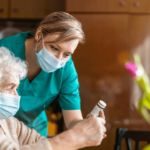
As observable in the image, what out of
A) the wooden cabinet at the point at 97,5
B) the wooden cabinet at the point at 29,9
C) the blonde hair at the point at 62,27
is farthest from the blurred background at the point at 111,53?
the blonde hair at the point at 62,27

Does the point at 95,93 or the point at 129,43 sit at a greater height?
the point at 129,43

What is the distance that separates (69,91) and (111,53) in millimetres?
1072

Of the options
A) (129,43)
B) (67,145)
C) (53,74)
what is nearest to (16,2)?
(129,43)

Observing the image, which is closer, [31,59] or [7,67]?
[7,67]

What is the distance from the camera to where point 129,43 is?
6.58ft

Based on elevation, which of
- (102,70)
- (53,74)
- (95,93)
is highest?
(53,74)

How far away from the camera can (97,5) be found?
199cm

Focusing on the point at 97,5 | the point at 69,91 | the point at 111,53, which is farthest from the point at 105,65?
the point at 69,91

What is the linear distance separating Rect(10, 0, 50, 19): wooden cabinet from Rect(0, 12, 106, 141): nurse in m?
1.22

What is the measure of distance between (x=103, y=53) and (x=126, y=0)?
599 mm

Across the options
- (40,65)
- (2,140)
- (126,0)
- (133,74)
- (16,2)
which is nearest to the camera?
(133,74)

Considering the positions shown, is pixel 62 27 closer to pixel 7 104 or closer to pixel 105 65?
pixel 7 104

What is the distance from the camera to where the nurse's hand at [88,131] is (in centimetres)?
76

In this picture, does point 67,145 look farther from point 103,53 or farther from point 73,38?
point 103,53
